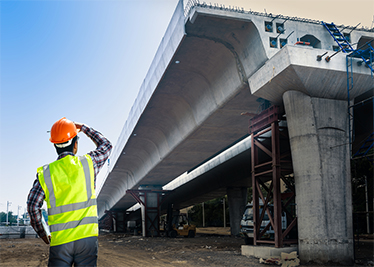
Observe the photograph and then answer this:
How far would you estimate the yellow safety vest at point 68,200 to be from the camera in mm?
3416

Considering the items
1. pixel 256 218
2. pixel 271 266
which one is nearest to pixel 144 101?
pixel 256 218

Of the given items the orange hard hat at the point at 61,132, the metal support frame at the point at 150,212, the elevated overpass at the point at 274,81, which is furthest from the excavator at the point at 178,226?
the orange hard hat at the point at 61,132

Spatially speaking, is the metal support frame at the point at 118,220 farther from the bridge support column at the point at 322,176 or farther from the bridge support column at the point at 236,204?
the bridge support column at the point at 322,176

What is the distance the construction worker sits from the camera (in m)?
3.39

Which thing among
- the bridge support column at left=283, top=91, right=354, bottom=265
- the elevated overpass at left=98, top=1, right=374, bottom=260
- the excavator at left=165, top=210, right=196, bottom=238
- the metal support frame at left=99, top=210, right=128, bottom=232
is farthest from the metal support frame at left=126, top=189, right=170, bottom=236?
the metal support frame at left=99, top=210, right=128, bottom=232

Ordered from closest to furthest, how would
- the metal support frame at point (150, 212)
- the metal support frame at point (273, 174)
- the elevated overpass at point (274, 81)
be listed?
the elevated overpass at point (274, 81), the metal support frame at point (273, 174), the metal support frame at point (150, 212)

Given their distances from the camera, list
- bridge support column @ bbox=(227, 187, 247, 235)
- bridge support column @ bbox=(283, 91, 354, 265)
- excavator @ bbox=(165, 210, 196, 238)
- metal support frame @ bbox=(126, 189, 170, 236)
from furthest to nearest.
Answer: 1. metal support frame @ bbox=(126, 189, 170, 236)
2. bridge support column @ bbox=(227, 187, 247, 235)
3. excavator @ bbox=(165, 210, 196, 238)
4. bridge support column @ bbox=(283, 91, 354, 265)

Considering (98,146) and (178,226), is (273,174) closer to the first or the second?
(98,146)

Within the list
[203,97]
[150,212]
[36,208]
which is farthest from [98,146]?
[150,212]

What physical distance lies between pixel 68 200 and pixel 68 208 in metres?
0.07

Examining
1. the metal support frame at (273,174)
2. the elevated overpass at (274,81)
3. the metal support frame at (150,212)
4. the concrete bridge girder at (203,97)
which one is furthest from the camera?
the metal support frame at (150,212)

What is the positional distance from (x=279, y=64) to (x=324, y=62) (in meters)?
1.48

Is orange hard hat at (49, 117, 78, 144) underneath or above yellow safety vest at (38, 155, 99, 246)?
above

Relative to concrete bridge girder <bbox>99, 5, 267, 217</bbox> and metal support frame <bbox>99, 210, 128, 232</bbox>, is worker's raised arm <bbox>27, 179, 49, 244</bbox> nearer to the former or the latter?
concrete bridge girder <bbox>99, 5, 267, 217</bbox>
